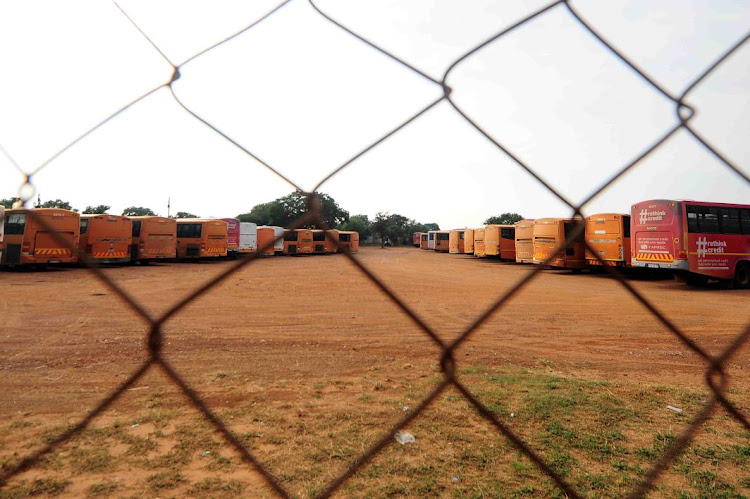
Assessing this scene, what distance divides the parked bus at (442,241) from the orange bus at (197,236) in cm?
2170

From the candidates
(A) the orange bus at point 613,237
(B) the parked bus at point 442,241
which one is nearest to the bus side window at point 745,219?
(A) the orange bus at point 613,237

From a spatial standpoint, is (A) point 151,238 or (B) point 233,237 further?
(B) point 233,237

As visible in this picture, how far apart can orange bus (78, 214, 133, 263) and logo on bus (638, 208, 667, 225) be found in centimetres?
1667

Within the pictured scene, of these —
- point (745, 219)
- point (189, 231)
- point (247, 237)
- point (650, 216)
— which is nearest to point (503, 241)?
point (650, 216)

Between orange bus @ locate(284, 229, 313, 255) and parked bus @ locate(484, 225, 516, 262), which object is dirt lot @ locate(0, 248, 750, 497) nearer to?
parked bus @ locate(484, 225, 516, 262)

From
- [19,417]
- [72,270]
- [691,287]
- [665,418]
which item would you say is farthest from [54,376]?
[691,287]

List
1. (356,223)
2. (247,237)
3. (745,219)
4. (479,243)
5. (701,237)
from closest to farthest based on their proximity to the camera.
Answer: (356,223) → (745,219) → (701,237) → (247,237) → (479,243)

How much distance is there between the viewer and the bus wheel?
1004cm

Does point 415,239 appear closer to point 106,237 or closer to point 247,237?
point 247,237

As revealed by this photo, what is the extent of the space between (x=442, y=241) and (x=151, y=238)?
81.8 feet

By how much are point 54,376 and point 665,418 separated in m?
5.43

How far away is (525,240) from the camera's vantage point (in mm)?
17062

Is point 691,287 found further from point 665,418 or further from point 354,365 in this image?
point 354,365

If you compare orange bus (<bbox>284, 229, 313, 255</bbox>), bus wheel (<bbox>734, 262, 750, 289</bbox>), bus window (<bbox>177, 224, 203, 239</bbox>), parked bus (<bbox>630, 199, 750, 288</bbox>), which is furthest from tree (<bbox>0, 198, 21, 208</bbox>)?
orange bus (<bbox>284, 229, 313, 255</bbox>)
